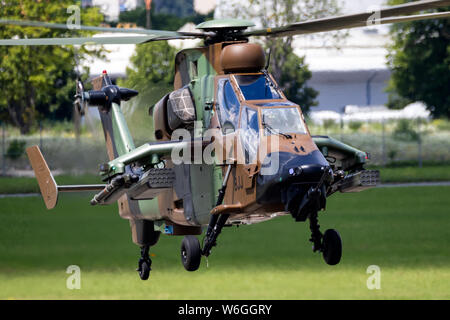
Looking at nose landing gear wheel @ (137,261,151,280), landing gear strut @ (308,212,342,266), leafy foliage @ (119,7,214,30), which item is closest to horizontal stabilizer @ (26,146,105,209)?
nose landing gear wheel @ (137,261,151,280)

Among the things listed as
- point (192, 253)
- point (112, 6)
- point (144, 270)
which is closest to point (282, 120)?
point (192, 253)

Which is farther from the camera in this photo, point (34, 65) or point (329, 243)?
point (34, 65)

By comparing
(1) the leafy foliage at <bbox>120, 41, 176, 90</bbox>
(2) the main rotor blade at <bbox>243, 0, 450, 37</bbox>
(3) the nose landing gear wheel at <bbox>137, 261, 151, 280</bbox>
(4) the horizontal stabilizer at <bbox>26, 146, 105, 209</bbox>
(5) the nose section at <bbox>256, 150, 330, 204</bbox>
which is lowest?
(3) the nose landing gear wheel at <bbox>137, 261, 151, 280</bbox>

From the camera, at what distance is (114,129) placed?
88.5 feet


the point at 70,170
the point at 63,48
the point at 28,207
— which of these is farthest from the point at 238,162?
the point at 63,48

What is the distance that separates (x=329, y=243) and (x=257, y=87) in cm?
365

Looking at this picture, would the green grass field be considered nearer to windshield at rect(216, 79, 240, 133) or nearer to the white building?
the white building

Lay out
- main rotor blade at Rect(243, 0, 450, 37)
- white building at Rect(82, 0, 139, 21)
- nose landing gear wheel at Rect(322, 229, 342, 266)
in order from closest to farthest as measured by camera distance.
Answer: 1. main rotor blade at Rect(243, 0, 450, 37)
2. nose landing gear wheel at Rect(322, 229, 342, 266)
3. white building at Rect(82, 0, 139, 21)

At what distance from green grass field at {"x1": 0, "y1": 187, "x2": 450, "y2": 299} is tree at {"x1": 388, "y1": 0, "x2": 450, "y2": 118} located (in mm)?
18415

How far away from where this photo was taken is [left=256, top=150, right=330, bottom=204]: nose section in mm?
19688

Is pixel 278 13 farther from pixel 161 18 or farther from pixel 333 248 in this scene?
pixel 333 248

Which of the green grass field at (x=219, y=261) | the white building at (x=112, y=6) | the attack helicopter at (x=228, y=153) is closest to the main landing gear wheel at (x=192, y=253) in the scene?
the attack helicopter at (x=228, y=153)

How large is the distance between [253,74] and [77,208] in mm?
27690

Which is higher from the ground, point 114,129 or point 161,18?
point 161,18
